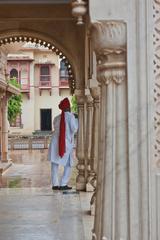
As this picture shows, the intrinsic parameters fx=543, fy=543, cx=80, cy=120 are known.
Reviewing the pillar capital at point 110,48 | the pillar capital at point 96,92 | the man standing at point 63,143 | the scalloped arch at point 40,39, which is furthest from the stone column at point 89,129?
the pillar capital at point 110,48

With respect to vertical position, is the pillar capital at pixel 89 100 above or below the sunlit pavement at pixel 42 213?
above

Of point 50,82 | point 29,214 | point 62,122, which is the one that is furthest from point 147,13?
point 50,82

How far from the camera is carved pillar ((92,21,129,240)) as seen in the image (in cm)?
362

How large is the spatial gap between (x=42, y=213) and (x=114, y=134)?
3634 millimetres

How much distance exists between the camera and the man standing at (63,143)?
30.6 ft

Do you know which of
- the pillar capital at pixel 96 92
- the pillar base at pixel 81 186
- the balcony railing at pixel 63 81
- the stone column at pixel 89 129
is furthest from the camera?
the balcony railing at pixel 63 81

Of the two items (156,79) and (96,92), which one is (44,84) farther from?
(156,79)

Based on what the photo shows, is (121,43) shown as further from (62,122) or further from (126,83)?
(62,122)

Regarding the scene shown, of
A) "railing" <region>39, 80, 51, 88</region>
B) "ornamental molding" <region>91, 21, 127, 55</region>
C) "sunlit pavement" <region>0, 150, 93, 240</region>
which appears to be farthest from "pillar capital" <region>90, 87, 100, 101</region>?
"railing" <region>39, 80, 51, 88</region>

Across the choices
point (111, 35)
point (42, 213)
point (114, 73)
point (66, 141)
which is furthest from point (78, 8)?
point (66, 141)

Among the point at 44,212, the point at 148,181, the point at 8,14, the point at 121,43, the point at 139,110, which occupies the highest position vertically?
the point at 8,14

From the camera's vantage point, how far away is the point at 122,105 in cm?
366

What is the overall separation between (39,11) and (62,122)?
2020mm

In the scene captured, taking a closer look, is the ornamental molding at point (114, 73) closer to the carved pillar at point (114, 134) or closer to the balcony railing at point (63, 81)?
the carved pillar at point (114, 134)
